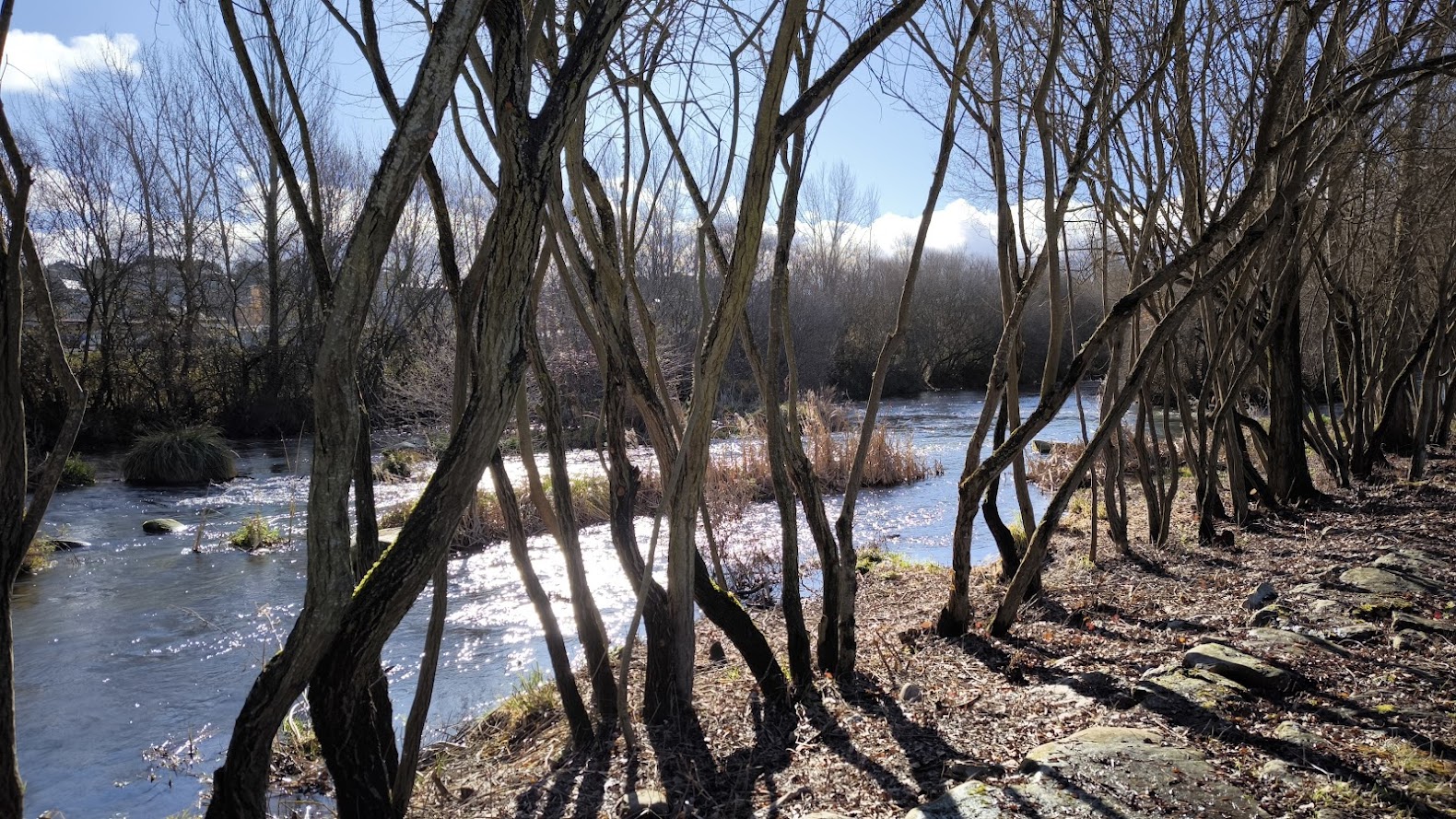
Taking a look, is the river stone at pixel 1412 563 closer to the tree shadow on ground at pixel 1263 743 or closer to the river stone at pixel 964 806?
the tree shadow on ground at pixel 1263 743

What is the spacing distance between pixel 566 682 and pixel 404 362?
18258 millimetres

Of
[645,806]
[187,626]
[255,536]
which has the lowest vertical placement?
[187,626]

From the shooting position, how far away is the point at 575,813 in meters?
2.79

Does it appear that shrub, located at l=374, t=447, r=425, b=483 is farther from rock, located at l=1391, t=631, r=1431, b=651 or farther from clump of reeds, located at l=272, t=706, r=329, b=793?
rock, located at l=1391, t=631, r=1431, b=651

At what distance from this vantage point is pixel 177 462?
532 inches

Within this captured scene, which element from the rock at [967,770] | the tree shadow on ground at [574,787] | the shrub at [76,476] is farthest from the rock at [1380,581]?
the shrub at [76,476]

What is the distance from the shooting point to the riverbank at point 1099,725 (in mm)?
2295

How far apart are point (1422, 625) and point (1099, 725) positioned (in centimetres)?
151

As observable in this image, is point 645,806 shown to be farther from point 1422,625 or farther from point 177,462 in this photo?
point 177,462

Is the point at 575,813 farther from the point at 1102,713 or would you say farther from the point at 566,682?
the point at 1102,713

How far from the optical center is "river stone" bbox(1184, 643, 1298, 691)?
2.89 meters

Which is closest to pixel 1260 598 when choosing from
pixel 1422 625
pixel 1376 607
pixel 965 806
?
pixel 1376 607

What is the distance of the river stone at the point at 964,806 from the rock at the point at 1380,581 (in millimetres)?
2499

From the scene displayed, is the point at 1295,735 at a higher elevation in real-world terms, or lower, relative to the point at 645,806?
higher
